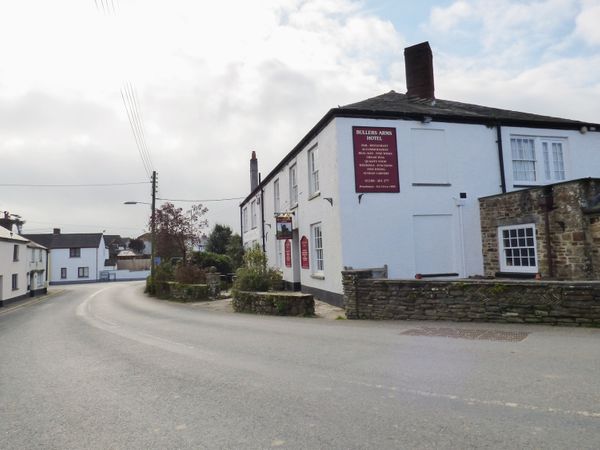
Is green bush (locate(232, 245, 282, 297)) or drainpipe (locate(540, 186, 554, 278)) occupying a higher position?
drainpipe (locate(540, 186, 554, 278))

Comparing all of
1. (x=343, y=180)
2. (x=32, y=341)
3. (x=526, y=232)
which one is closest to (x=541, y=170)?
(x=526, y=232)

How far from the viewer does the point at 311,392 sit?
5.22 meters

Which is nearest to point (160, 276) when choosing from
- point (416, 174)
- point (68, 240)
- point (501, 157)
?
point (416, 174)

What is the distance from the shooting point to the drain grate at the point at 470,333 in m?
8.03

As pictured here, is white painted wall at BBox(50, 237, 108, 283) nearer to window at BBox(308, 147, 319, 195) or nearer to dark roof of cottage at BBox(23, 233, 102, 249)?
dark roof of cottage at BBox(23, 233, 102, 249)

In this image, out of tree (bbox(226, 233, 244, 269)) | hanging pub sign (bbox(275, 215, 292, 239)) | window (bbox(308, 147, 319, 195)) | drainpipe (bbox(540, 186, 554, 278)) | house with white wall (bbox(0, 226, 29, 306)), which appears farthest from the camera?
tree (bbox(226, 233, 244, 269))

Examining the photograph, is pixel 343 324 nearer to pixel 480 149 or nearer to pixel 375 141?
pixel 375 141

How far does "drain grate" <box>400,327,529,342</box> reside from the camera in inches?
316

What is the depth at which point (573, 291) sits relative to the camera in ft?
28.8

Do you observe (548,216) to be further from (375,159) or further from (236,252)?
(236,252)

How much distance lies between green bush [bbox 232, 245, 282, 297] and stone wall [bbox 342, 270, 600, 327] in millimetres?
5353

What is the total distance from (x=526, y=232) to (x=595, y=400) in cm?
983

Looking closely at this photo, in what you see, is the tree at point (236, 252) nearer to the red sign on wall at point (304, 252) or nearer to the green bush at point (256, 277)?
the red sign on wall at point (304, 252)

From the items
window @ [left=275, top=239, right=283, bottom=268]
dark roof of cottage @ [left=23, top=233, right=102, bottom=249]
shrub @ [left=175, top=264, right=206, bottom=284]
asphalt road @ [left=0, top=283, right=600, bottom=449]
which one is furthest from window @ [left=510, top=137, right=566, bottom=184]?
dark roof of cottage @ [left=23, top=233, right=102, bottom=249]
